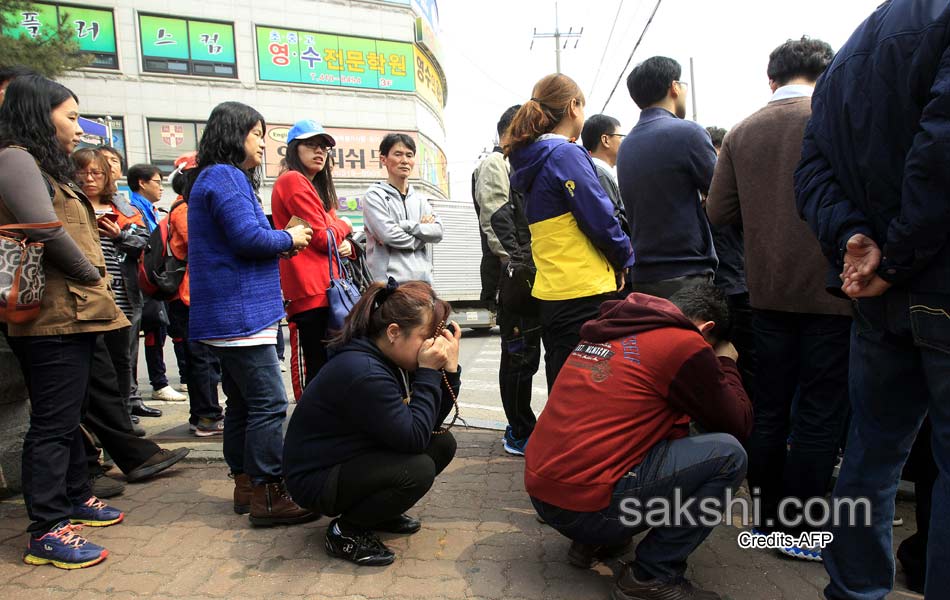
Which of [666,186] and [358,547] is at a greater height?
[666,186]

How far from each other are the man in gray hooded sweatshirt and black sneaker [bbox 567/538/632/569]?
6.68 feet

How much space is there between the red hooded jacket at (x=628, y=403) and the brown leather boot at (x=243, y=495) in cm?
156

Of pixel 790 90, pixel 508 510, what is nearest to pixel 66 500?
pixel 508 510

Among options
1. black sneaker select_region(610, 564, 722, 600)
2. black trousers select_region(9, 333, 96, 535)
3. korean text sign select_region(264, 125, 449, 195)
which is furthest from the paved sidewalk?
korean text sign select_region(264, 125, 449, 195)

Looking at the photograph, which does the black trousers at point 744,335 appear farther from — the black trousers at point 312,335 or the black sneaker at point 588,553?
the black trousers at point 312,335

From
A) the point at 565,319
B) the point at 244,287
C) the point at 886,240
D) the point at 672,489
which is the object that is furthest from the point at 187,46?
the point at 886,240

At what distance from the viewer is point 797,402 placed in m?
2.63

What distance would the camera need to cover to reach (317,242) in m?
3.37

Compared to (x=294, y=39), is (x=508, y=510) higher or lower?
lower

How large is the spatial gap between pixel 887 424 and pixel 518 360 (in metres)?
2.12

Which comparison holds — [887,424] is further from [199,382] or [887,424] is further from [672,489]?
[199,382]

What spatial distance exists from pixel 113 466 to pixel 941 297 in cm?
414

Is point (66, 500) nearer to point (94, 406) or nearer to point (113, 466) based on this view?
point (94, 406)

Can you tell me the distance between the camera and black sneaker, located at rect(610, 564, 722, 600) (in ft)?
7.15
